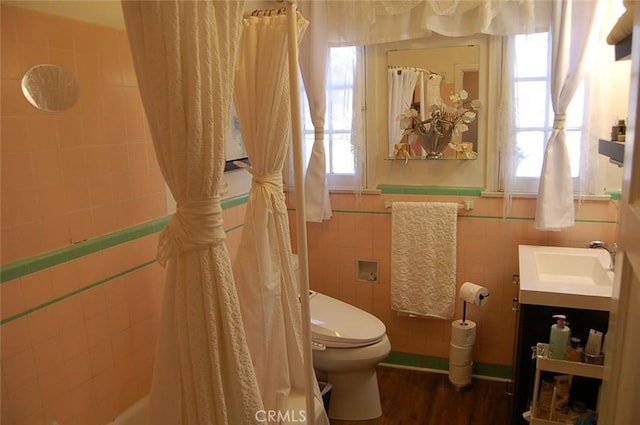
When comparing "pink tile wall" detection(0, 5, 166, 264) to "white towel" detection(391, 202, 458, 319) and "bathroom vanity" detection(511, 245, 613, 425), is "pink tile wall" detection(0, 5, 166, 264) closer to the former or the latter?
"white towel" detection(391, 202, 458, 319)

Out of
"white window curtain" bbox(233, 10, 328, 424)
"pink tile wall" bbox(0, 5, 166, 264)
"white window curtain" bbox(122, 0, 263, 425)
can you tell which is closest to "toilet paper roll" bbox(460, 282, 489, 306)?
"white window curtain" bbox(233, 10, 328, 424)

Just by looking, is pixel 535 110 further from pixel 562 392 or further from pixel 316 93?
pixel 562 392

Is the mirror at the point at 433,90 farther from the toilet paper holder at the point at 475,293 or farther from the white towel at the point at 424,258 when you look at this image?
the toilet paper holder at the point at 475,293

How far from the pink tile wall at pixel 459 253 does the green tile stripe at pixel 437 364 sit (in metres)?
0.03

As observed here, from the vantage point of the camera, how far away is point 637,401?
666 millimetres

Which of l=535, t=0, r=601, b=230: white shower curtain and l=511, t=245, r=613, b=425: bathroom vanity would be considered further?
l=535, t=0, r=601, b=230: white shower curtain

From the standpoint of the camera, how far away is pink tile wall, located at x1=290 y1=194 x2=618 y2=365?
2.45 meters

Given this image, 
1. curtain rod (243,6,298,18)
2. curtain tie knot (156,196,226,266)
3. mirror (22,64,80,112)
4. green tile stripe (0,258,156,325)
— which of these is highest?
curtain rod (243,6,298,18)

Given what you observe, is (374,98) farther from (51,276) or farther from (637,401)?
(637,401)

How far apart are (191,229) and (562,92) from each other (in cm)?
182

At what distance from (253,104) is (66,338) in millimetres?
921

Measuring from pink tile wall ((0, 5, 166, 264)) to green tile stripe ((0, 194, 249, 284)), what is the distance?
18 millimetres


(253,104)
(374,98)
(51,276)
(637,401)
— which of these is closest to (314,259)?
(374,98)

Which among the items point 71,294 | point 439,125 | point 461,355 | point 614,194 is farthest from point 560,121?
point 71,294
